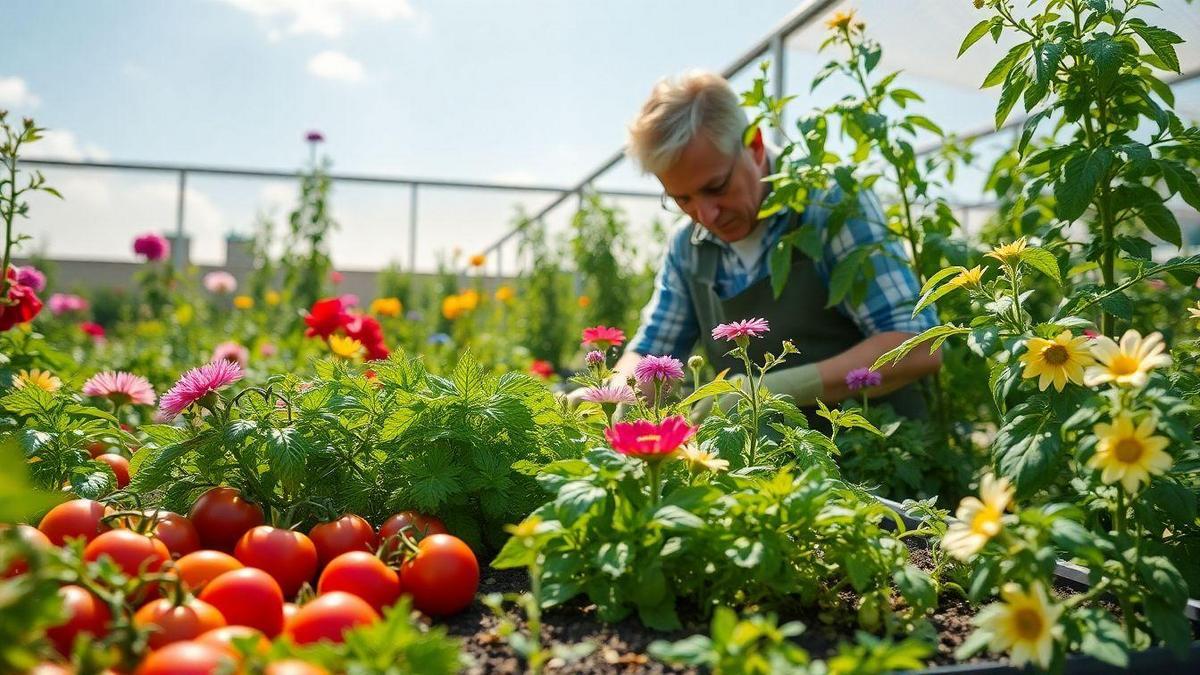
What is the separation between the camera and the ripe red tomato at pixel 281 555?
979 mm

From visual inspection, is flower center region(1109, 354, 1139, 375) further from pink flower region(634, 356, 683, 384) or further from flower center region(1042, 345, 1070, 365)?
pink flower region(634, 356, 683, 384)

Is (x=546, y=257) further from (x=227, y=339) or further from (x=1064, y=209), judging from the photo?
(x=1064, y=209)

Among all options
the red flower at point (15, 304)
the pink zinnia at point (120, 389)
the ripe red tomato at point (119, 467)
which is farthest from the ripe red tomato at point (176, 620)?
the red flower at point (15, 304)

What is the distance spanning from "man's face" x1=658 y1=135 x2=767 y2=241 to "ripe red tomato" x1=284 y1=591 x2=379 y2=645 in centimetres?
165

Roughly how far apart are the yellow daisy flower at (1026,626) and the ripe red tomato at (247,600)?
666mm

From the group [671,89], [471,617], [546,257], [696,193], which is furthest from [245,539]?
[546,257]

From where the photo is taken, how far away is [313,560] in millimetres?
1006

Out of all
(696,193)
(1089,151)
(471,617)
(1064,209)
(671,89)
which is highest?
(671,89)

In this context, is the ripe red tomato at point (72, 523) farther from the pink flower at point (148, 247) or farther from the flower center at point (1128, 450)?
the pink flower at point (148, 247)

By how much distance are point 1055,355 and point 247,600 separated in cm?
Result: 90

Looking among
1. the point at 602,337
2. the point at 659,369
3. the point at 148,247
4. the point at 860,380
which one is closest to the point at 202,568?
the point at 659,369

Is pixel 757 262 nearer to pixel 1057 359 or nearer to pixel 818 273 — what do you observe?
pixel 818 273

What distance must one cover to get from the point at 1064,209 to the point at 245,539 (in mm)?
1198

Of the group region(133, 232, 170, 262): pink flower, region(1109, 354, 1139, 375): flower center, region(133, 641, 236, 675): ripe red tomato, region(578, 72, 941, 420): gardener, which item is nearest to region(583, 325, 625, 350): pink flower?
region(578, 72, 941, 420): gardener
